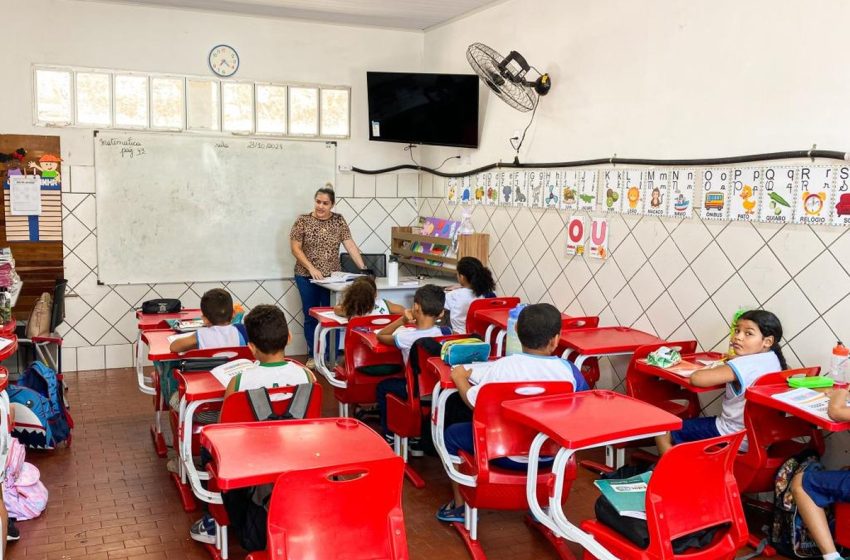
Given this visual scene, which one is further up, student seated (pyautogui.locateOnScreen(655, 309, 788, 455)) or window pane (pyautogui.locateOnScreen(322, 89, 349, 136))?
window pane (pyautogui.locateOnScreen(322, 89, 349, 136))

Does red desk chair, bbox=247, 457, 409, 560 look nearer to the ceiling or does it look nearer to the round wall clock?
the ceiling

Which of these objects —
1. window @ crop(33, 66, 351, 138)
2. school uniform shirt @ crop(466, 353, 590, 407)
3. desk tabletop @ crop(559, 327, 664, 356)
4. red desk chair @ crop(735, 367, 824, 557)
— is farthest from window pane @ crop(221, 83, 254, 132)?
red desk chair @ crop(735, 367, 824, 557)

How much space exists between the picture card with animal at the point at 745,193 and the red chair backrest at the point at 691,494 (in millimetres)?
1671

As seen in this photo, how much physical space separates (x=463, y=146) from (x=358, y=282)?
6.71ft

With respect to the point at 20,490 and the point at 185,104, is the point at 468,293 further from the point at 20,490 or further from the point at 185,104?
the point at 185,104

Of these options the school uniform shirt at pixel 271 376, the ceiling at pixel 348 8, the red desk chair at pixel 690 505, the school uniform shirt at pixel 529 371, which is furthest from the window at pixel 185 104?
the red desk chair at pixel 690 505

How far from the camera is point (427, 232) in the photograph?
6.58m

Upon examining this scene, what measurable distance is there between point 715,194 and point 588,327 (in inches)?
44.0

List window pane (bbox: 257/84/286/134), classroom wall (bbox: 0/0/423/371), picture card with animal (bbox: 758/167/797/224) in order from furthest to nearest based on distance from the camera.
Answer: window pane (bbox: 257/84/286/134) → classroom wall (bbox: 0/0/423/371) → picture card with animal (bbox: 758/167/797/224)

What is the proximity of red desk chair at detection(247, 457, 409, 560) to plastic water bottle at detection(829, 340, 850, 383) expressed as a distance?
2167mm

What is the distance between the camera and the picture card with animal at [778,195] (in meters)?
3.52

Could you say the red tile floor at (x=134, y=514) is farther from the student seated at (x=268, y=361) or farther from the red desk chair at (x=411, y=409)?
the student seated at (x=268, y=361)

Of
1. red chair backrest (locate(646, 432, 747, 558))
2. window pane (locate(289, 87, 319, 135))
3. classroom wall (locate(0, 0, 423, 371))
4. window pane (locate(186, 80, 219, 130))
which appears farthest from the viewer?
window pane (locate(289, 87, 319, 135))

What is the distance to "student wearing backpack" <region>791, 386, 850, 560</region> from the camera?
9.21 feet
